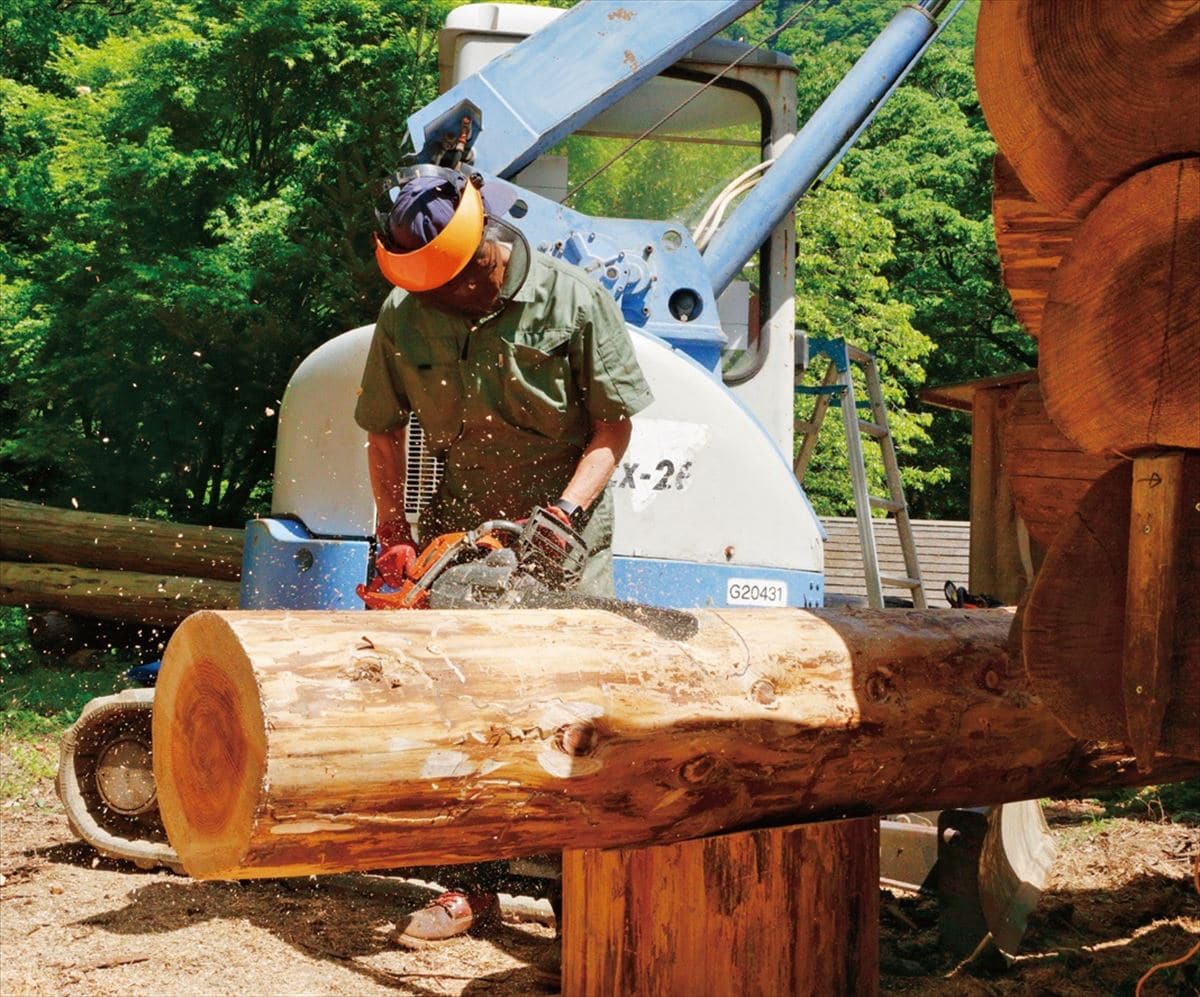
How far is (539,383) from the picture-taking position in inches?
154

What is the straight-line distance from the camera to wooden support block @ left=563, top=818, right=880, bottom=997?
3270mm

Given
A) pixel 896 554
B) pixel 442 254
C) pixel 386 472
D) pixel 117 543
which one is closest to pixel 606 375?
pixel 442 254

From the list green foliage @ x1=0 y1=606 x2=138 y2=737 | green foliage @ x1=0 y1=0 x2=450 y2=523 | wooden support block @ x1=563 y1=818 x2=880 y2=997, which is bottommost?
green foliage @ x1=0 y1=606 x2=138 y2=737

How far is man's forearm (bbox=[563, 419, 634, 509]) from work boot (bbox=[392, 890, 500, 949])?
158cm

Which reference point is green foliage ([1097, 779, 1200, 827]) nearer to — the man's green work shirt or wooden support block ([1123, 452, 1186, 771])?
the man's green work shirt

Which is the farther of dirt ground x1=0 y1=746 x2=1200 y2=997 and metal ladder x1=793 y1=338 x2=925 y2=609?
metal ladder x1=793 y1=338 x2=925 y2=609

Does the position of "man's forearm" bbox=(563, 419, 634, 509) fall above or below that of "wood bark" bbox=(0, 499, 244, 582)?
above

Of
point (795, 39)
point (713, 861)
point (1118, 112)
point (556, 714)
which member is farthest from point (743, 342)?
point (795, 39)

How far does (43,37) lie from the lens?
17609 millimetres

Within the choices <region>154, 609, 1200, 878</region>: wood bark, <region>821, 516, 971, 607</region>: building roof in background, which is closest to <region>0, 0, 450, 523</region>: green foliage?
<region>821, 516, 971, 607</region>: building roof in background

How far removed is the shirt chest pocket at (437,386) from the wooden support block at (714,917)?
1.30 metres

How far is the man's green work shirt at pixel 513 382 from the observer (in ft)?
12.8

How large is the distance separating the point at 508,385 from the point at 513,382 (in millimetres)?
20

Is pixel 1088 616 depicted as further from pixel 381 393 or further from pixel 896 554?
pixel 896 554
